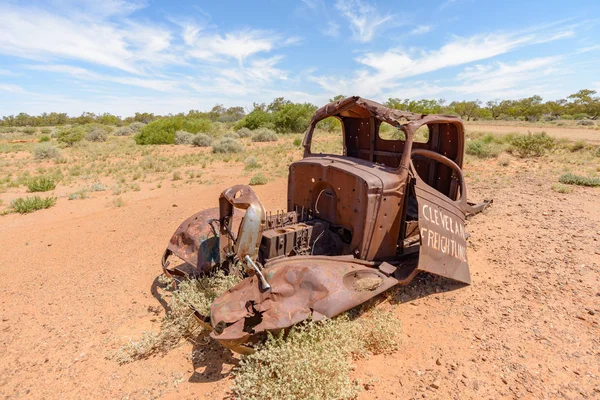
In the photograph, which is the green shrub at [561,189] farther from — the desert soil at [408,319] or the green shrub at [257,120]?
the green shrub at [257,120]

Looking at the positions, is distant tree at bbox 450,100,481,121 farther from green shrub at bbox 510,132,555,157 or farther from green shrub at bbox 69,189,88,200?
green shrub at bbox 69,189,88,200

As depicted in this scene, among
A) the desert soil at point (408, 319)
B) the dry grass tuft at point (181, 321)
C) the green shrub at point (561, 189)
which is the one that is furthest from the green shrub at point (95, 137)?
A: the green shrub at point (561, 189)

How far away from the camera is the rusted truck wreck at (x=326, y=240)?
2906 millimetres

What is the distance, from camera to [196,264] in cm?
416

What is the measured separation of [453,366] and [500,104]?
7083 centimetres

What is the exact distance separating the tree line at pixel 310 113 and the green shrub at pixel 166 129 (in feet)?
15.7

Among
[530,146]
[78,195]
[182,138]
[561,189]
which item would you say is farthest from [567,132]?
[78,195]

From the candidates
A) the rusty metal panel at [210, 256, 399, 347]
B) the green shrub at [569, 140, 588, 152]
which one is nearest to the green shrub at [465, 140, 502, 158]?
the green shrub at [569, 140, 588, 152]

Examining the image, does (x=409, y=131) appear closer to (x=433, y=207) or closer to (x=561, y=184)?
(x=433, y=207)

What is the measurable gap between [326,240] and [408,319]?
4.36ft

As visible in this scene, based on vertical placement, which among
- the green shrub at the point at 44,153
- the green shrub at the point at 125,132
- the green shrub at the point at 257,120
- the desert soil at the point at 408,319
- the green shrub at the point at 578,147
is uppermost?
the green shrub at the point at 257,120

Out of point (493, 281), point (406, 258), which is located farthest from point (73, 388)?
point (493, 281)

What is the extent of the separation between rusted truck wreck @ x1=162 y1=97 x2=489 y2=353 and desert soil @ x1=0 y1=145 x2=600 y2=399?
0.53 metres

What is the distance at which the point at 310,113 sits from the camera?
33.8m
